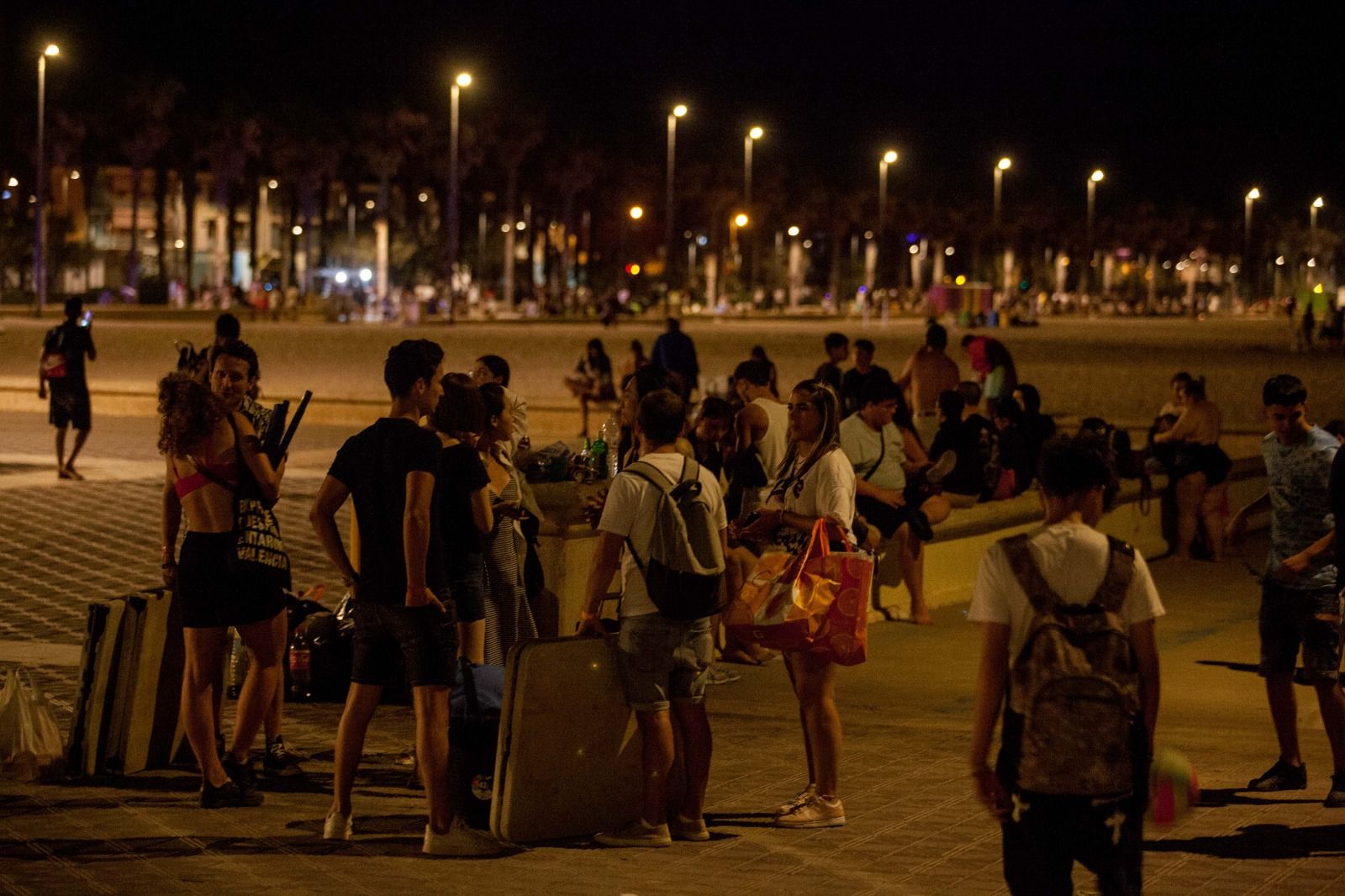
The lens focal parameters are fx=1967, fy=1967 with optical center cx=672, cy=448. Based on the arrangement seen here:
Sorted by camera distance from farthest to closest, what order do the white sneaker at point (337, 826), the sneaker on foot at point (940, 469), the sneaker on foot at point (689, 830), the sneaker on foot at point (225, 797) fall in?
the sneaker on foot at point (940, 469) → the sneaker on foot at point (225, 797) → the sneaker on foot at point (689, 830) → the white sneaker at point (337, 826)

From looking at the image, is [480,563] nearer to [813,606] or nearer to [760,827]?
[813,606]

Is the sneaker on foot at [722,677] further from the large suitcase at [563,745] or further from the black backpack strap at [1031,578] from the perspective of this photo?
the black backpack strap at [1031,578]

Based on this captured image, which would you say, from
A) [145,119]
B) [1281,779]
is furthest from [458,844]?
[145,119]

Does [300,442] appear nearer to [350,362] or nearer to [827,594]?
[350,362]

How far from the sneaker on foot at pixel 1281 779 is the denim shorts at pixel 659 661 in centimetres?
256

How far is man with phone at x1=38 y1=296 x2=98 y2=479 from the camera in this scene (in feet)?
62.3

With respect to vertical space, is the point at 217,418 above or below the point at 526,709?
above

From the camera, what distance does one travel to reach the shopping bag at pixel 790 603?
6.89 metres

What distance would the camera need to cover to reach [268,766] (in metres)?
7.80

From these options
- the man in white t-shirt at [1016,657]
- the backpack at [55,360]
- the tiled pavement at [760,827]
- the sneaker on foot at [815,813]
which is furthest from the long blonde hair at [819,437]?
the backpack at [55,360]

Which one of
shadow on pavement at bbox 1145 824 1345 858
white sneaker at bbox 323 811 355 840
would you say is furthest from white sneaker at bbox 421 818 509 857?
shadow on pavement at bbox 1145 824 1345 858

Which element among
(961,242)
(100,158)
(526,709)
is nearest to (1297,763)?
(526,709)

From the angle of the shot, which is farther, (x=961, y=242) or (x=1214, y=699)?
(x=961, y=242)

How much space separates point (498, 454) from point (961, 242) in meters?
180
